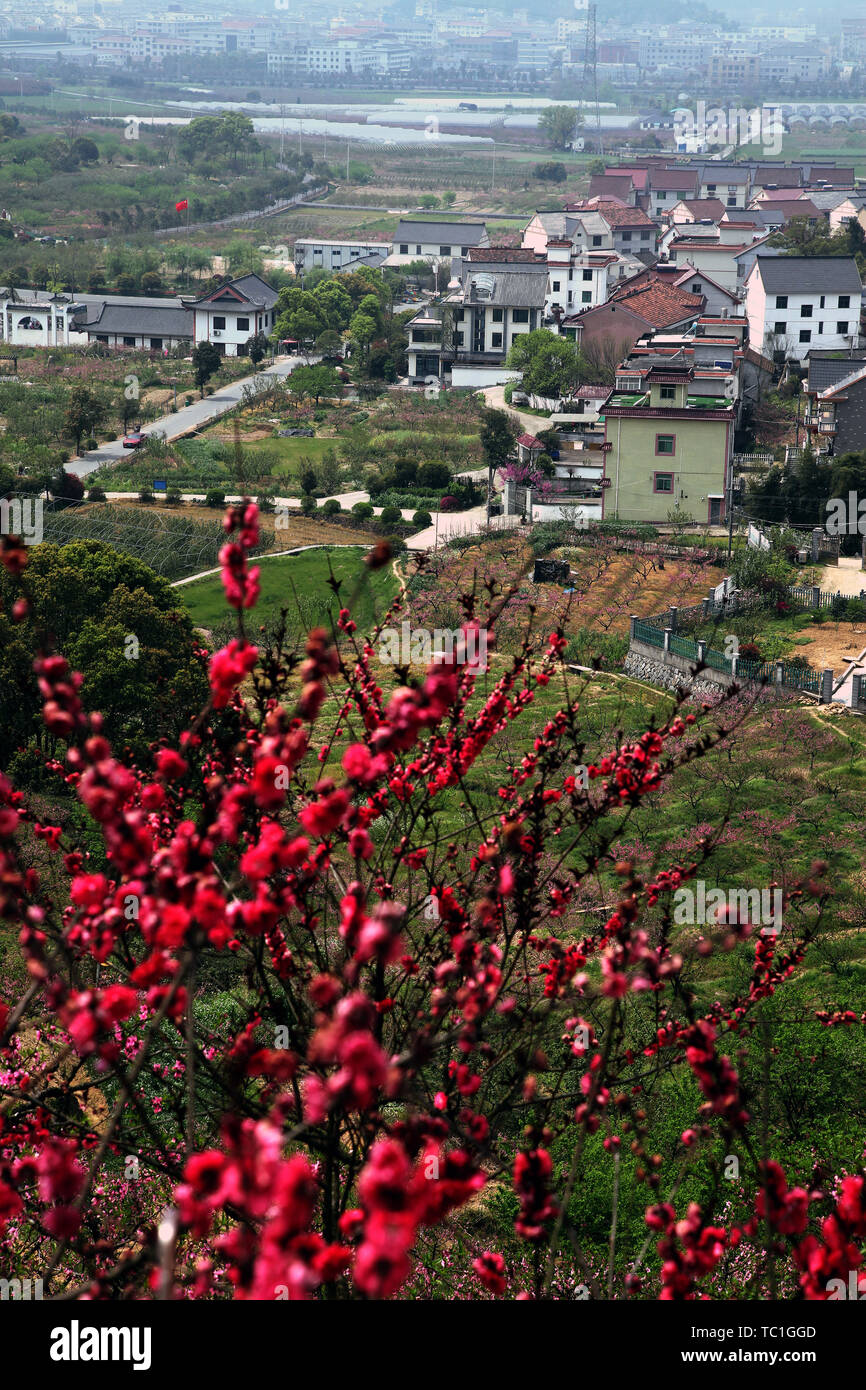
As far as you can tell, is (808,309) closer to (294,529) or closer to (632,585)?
(294,529)

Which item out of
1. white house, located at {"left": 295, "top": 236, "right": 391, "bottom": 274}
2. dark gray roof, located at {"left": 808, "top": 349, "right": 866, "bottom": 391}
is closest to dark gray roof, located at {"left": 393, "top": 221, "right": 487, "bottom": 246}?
white house, located at {"left": 295, "top": 236, "right": 391, "bottom": 274}

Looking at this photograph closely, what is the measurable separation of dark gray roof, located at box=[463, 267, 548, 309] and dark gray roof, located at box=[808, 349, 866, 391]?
13.4m

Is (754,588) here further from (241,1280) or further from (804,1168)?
(241,1280)

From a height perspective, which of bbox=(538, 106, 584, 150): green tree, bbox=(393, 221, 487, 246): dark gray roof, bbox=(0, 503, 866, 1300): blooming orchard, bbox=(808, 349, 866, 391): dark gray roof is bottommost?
bbox=(0, 503, 866, 1300): blooming orchard

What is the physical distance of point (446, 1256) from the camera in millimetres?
9008

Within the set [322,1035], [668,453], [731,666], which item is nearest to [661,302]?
[668,453]

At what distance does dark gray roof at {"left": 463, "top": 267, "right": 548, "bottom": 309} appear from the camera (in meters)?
51.2

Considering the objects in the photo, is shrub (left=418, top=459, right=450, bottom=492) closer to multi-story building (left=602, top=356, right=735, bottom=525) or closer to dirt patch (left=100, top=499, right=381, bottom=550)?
dirt patch (left=100, top=499, right=381, bottom=550)

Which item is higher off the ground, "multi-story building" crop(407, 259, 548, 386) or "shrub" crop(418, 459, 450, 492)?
"multi-story building" crop(407, 259, 548, 386)

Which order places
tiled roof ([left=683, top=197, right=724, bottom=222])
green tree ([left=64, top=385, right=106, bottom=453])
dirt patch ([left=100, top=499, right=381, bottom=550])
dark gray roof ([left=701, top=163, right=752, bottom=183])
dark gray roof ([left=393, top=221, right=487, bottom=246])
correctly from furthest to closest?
1. dark gray roof ([left=701, top=163, right=752, bottom=183])
2. tiled roof ([left=683, top=197, right=724, bottom=222])
3. dark gray roof ([left=393, top=221, right=487, bottom=246])
4. green tree ([left=64, top=385, right=106, bottom=453])
5. dirt patch ([left=100, top=499, right=381, bottom=550])

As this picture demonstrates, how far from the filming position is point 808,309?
4756cm

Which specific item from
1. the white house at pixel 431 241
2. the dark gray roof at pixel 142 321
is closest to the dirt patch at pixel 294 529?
the dark gray roof at pixel 142 321

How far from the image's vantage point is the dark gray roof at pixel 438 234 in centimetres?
6712

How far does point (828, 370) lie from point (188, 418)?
18.2m
